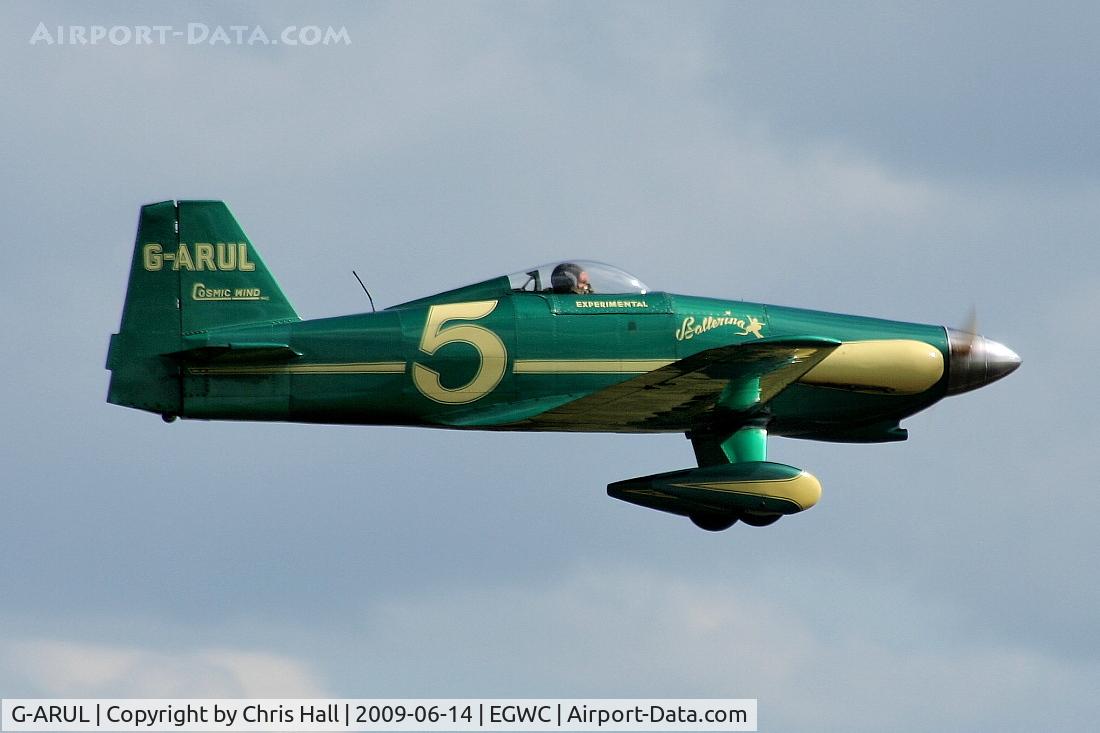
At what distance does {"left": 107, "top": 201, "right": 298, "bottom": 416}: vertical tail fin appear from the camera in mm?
21969

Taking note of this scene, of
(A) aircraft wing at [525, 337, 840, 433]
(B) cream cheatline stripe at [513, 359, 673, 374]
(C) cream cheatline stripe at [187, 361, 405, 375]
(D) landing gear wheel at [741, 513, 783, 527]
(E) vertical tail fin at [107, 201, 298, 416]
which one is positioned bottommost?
(D) landing gear wheel at [741, 513, 783, 527]

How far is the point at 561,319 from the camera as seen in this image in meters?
22.6

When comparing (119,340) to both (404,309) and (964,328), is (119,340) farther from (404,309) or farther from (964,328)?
(964,328)

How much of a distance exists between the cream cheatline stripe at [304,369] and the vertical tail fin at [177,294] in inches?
14.4

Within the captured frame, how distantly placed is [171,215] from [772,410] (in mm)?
6928

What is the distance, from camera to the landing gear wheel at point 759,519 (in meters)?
22.9

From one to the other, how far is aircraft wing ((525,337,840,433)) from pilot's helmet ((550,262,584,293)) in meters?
1.24

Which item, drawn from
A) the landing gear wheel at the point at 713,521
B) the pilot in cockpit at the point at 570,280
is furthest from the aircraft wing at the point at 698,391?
the pilot in cockpit at the point at 570,280

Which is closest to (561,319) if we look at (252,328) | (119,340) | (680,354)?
(680,354)

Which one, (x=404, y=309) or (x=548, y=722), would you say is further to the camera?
(x=404, y=309)

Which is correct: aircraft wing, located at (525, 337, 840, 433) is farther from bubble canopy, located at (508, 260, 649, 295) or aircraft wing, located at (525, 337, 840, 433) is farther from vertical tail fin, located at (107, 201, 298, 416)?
vertical tail fin, located at (107, 201, 298, 416)

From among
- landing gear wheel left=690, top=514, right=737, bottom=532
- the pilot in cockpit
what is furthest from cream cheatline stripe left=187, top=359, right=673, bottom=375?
landing gear wheel left=690, top=514, right=737, bottom=532

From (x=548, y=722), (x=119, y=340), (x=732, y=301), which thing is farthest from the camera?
(x=732, y=301)

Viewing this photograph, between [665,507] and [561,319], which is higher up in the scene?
[561,319]
